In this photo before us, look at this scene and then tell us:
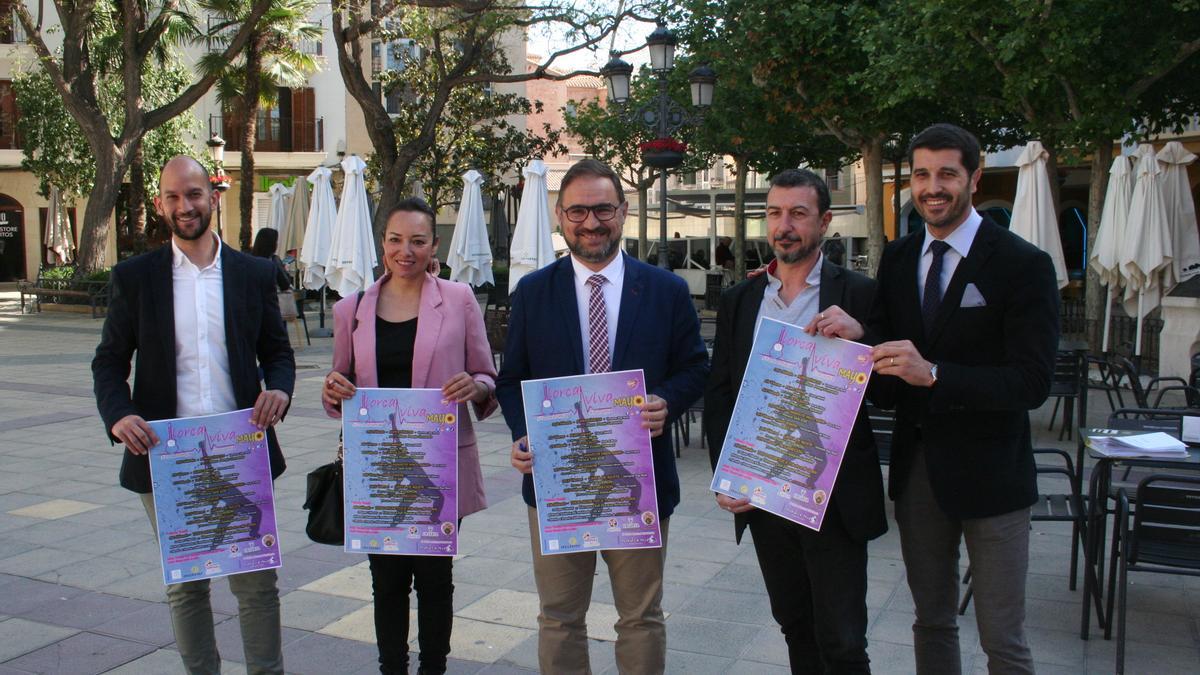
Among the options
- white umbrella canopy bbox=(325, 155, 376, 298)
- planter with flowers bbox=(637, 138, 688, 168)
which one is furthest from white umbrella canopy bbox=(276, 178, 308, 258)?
planter with flowers bbox=(637, 138, 688, 168)

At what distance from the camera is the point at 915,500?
3.08m

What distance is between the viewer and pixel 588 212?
3.15 meters

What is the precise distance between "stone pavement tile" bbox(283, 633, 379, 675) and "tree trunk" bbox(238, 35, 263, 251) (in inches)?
817

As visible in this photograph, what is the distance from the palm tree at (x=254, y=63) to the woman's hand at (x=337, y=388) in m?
20.6

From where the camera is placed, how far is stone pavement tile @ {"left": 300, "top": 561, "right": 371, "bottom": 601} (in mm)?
5012

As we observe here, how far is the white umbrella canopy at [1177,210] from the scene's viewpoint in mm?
11742

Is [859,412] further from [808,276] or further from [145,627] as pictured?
[145,627]

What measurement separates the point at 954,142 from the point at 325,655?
3.19 metres

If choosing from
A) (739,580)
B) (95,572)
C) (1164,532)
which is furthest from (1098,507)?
(95,572)

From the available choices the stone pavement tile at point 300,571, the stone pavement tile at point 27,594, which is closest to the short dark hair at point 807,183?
the stone pavement tile at point 300,571

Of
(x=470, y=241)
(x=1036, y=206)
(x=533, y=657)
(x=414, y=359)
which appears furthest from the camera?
(x=470, y=241)

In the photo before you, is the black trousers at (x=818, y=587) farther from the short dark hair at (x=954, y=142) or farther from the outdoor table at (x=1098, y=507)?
the outdoor table at (x=1098, y=507)

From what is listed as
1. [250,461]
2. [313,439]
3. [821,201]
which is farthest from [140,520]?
[821,201]

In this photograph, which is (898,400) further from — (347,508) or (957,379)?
(347,508)
